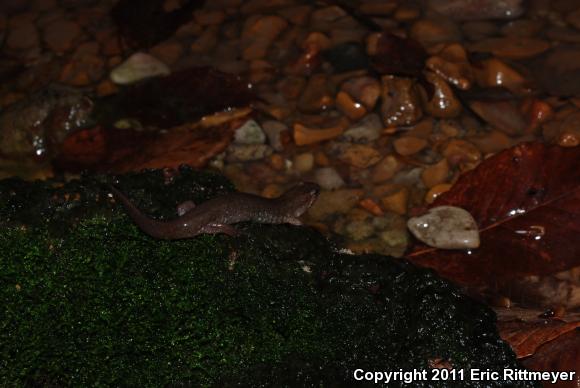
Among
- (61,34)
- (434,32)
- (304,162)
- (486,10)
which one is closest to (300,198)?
(304,162)

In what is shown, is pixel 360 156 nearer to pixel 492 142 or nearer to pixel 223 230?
pixel 492 142

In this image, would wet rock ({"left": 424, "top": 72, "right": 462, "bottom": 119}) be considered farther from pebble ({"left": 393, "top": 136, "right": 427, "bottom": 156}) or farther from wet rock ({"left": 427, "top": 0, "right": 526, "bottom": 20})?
wet rock ({"left": 427, "top": 0, "right": 526, "bottom": 20})

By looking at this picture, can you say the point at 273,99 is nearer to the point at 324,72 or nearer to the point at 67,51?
the point at 324,72

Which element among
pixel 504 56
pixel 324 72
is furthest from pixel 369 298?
pixel 504 56

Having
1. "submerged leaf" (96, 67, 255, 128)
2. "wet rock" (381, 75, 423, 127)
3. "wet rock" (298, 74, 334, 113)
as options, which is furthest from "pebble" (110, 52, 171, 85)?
"wet rock" (381, 75, 423, 127)

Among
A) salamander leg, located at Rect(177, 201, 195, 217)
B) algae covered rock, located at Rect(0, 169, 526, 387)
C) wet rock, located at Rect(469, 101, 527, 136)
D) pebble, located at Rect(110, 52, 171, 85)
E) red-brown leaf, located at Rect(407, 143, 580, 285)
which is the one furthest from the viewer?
pebble, located at Rect(110, 52, 171, 85)

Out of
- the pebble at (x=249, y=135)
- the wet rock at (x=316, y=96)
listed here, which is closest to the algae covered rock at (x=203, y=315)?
the pebble at (x=249, y=135)
